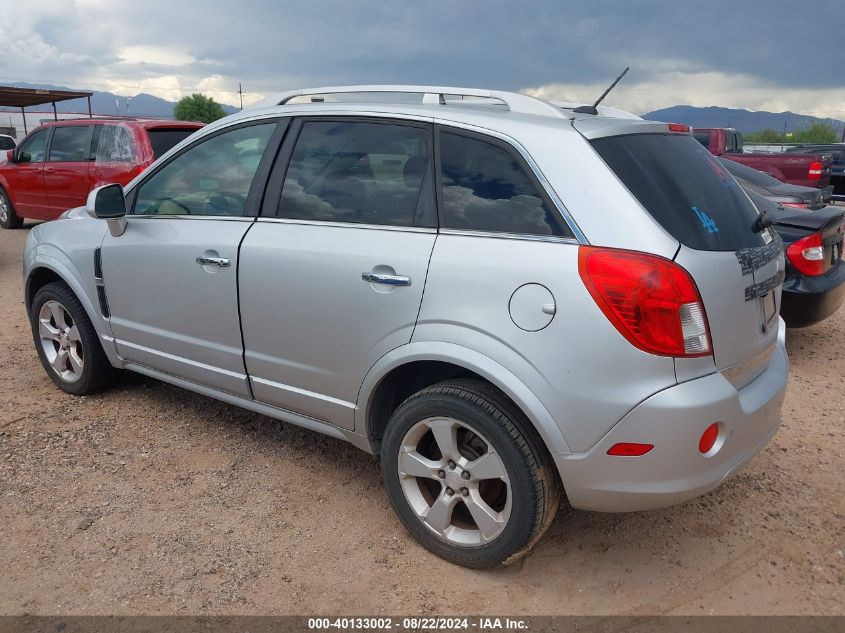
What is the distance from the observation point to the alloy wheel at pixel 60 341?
14.0 ft

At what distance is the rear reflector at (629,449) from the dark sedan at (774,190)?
4.57 m

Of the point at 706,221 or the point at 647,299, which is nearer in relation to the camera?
the point at 647,299

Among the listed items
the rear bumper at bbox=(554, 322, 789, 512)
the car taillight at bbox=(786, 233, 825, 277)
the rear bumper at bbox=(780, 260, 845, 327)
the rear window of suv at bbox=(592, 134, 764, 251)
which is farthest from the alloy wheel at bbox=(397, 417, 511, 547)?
the car taillight at bbox=(786, 233, 825, 277)

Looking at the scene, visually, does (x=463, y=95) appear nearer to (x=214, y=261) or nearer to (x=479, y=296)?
(x=479, y=296)

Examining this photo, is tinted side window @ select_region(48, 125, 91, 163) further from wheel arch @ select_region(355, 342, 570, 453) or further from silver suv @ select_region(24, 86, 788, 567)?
wheel arch @ select_region(355, 342, 570, 453)

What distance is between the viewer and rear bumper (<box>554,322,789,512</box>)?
7.32ft

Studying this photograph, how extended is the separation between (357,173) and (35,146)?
9.58 meters

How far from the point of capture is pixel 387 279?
2.67 metres

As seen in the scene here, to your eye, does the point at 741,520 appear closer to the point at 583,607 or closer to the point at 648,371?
the point at 583,607

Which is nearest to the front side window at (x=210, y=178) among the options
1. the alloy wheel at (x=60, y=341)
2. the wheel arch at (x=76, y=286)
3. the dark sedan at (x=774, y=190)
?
the wheel arch at (x=76, y=286)

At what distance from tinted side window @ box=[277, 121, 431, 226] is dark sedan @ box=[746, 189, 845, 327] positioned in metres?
3.20

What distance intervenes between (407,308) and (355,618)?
1.13 m

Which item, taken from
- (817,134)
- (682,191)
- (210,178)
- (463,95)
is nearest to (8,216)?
(210,178)

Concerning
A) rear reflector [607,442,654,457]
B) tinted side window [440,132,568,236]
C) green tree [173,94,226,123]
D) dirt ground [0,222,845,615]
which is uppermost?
green tree [173,94,226,123]
